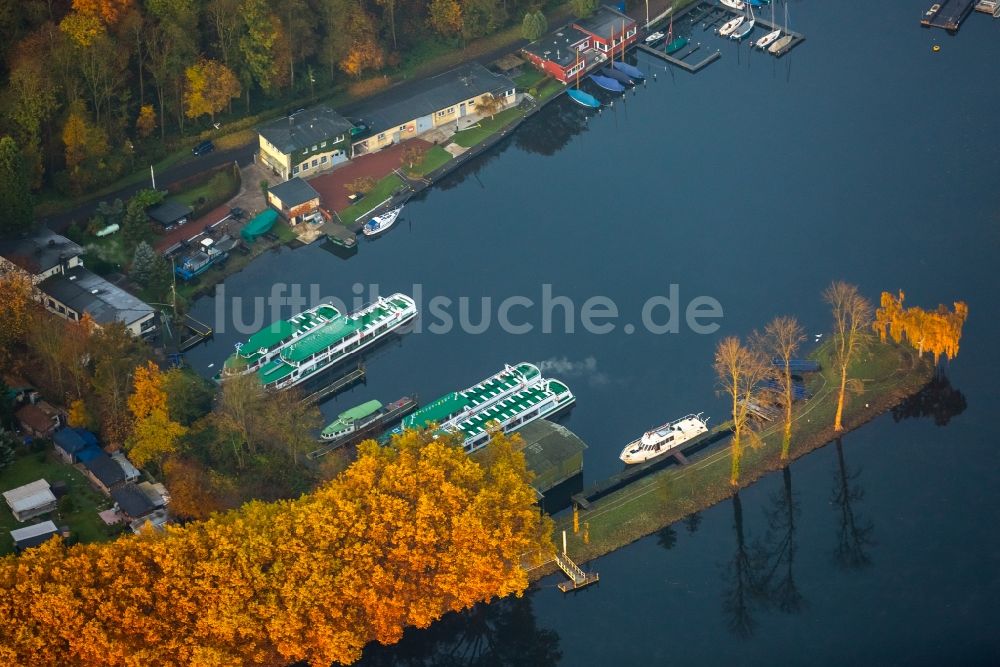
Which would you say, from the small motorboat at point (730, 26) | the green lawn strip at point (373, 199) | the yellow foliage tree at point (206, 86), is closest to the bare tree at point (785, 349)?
the green lawn strip at point (373, 199)

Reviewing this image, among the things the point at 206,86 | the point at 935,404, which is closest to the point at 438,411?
the point at 935,404

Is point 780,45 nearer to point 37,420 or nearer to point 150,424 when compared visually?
point 150,424

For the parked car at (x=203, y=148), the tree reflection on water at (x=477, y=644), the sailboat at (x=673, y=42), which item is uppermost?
the parked car at (x=203, y=148)

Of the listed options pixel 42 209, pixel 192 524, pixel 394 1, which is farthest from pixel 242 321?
pixel 394 1

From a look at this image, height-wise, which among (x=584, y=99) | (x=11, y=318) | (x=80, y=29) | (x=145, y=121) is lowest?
(x=584, y=99)

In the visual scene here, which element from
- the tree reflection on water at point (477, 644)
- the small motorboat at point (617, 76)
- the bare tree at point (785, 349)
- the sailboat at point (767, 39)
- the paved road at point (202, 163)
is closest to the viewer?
the tree reflection on water at point (477, 644)

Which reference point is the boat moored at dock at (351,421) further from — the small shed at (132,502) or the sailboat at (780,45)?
the sailboat at (780,45)
